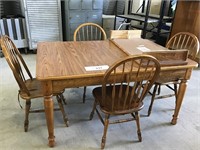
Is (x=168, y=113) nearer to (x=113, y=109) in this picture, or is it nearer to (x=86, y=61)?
(x=113, y=109)

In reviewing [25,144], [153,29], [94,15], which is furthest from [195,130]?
[94,15]

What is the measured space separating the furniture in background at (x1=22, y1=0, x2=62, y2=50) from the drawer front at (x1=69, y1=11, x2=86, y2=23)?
262mm

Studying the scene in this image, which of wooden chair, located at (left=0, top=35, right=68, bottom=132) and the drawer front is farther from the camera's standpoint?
the drawer front

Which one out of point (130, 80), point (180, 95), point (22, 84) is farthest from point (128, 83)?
point (22, 84)

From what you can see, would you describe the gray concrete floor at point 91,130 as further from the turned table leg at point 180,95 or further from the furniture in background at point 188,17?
the furniture in background at point 188,17

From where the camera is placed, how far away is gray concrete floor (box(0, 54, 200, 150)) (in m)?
1.69

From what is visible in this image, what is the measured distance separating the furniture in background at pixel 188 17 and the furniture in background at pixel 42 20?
2.25 metres

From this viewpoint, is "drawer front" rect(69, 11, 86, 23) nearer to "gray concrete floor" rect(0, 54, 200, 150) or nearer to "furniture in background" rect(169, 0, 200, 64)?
"furniture in background" rect(169, 0, 200, 64)

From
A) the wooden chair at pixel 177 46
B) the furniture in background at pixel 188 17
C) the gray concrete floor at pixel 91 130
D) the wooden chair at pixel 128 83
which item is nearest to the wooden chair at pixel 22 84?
the gray concrete floor at pixel 91 130

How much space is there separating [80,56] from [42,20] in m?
2.35

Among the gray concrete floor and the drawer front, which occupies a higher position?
the drawer front

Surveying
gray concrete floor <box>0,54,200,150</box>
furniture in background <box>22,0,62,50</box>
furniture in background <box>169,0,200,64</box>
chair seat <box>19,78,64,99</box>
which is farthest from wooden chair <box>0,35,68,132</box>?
furniture in background <box>169,0,200,64</box>

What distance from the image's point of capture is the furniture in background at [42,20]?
3.54m

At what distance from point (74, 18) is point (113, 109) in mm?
2909
